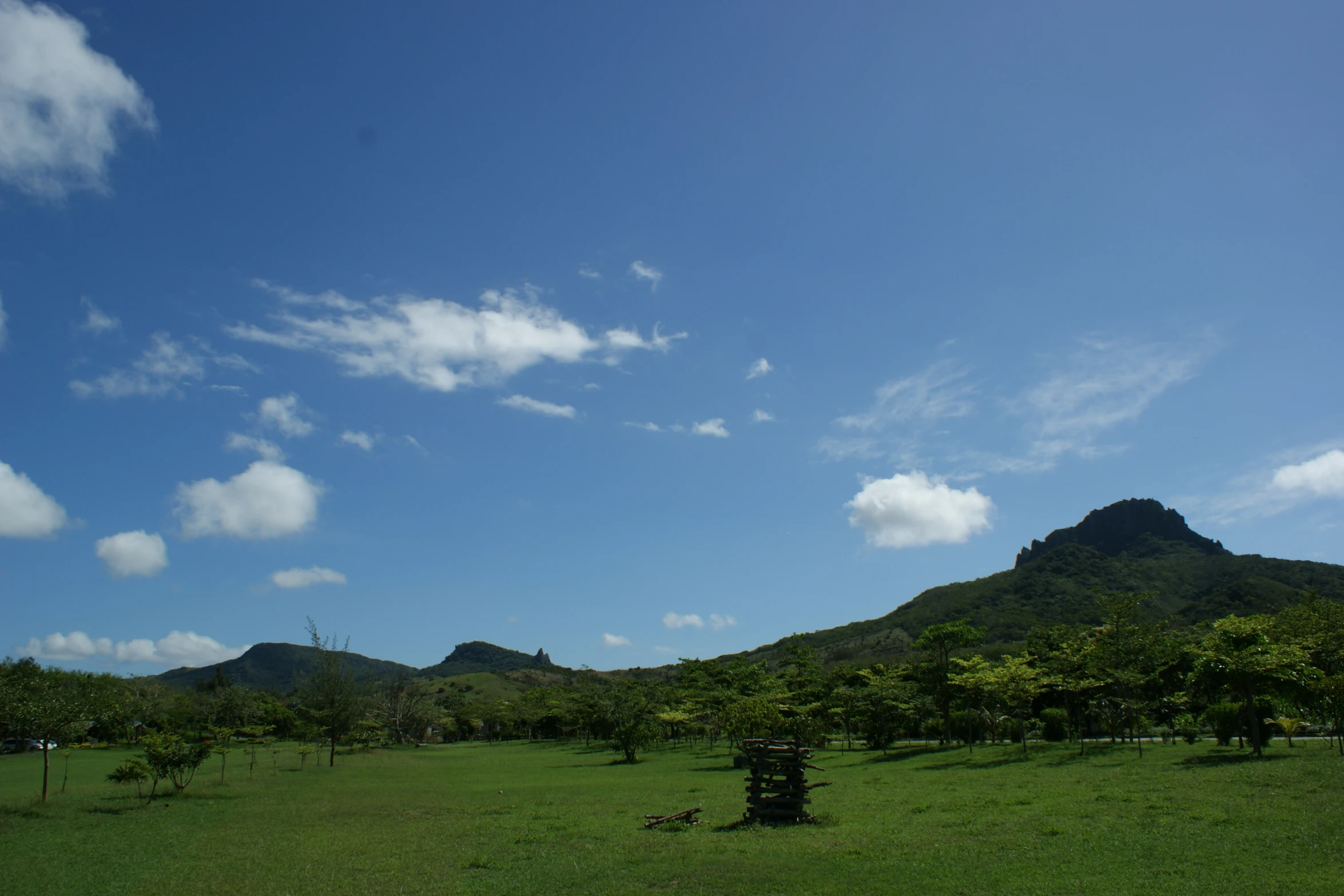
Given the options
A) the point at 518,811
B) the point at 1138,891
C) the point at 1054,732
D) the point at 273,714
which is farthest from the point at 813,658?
the point at 273,714

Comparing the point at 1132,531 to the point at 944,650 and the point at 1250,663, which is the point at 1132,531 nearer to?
the point at 944,650

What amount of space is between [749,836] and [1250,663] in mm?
18005

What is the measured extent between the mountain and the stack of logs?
242ft

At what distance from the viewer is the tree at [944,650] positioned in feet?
130

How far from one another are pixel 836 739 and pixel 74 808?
148 ft

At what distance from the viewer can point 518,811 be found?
69.6 ft

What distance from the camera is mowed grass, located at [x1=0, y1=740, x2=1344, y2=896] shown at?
1130 cm

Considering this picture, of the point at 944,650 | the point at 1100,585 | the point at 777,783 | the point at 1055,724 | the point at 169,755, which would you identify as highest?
the point at 1100,585

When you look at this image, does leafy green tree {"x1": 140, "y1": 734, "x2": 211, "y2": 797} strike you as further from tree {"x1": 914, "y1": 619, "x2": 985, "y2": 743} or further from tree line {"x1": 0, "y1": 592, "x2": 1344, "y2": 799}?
tree {"x1": 914, "y1": 619, "x2": 985, "y2": 743}

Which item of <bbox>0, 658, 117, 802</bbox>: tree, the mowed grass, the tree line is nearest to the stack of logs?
the mowed grass

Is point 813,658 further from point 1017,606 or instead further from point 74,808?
point 1017,606

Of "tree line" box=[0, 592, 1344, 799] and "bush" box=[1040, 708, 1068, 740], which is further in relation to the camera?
"bush" box=[1040, 708, 1068, 740]

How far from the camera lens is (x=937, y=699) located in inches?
1603

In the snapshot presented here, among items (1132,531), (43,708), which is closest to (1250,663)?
(43,708)
